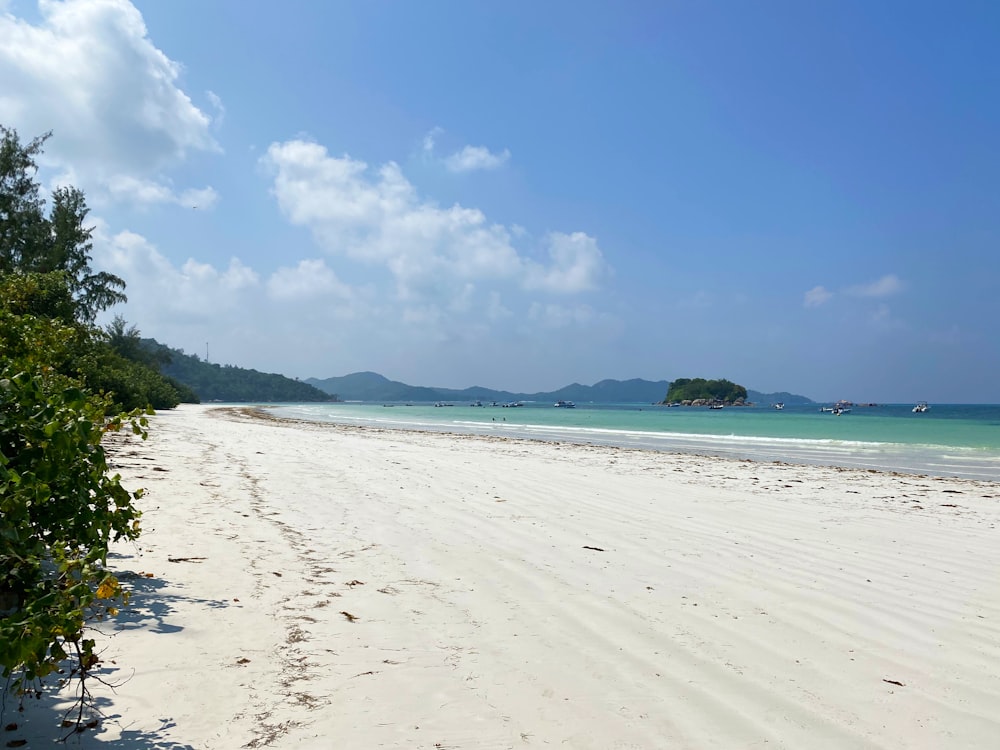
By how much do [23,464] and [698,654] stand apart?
3.55 m

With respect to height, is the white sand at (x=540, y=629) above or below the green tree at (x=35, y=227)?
below

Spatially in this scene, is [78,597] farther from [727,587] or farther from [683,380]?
[683,380]

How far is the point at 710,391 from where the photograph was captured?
170000mm

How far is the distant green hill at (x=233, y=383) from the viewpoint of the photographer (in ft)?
487

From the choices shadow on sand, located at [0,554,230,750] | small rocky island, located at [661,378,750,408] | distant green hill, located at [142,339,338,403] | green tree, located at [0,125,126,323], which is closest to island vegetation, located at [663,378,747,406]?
small rocky island, located at [661,378,750,408]

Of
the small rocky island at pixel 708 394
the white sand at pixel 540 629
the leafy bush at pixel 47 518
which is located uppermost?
the small rocky island at pixel 708 394

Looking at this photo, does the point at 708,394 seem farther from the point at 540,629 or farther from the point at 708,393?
the point at 540,629

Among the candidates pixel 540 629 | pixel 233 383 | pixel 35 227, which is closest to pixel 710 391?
pixel 233 383

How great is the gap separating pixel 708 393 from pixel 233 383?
126m

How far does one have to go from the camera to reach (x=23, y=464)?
2.31 metres

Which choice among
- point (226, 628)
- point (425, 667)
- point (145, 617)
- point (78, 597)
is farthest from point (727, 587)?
point (78, 597)

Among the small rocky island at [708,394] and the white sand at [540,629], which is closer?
the white sand at [540,629]

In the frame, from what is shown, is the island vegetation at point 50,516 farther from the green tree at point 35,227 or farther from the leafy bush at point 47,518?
the green tree at point 35,227

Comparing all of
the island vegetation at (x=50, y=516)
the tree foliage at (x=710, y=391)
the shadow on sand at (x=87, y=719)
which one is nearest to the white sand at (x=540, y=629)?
→ the shadow on sand at (x=87, y=719)
